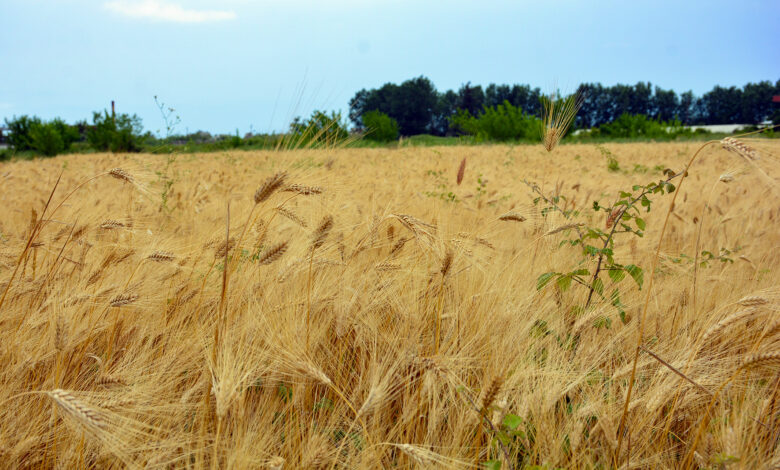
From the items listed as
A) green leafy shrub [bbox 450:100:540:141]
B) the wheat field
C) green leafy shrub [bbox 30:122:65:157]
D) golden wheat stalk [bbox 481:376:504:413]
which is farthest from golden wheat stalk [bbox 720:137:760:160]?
green leafy shrub [bbox 30:122:65:157]

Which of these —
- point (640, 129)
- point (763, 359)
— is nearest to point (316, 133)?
point (763, 359)

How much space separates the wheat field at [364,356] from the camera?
3.45ft

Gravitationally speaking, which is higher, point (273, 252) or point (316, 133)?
point (316, 133)

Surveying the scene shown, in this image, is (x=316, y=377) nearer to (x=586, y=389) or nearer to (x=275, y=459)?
(x=275, y=459)

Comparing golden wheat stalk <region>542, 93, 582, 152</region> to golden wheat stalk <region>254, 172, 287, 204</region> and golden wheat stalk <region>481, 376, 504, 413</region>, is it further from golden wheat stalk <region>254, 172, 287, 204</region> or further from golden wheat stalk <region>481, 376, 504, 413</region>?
golden wheat stalk <region>481, 376, 504, 413</region>

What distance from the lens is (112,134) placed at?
18875mm

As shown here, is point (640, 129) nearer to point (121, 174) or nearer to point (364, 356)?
point (364, 356)

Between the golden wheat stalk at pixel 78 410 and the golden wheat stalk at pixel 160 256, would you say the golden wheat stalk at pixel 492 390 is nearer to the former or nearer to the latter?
the golden wheat stalk at pixel 78 410

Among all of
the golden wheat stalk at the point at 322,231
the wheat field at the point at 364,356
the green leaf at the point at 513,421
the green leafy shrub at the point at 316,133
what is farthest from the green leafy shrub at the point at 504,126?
the green leaf at the point at 513,421

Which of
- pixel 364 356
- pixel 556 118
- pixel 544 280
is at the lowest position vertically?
pixel 364 356

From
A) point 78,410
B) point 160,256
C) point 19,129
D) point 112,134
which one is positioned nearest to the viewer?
Answer: point 78,410

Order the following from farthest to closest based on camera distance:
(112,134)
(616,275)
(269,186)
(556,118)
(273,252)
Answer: (112,134), (556,118), (616,275), (273,252), (269,186)

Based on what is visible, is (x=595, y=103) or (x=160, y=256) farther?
(x=595, y=103)

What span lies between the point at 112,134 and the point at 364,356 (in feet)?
70.6
